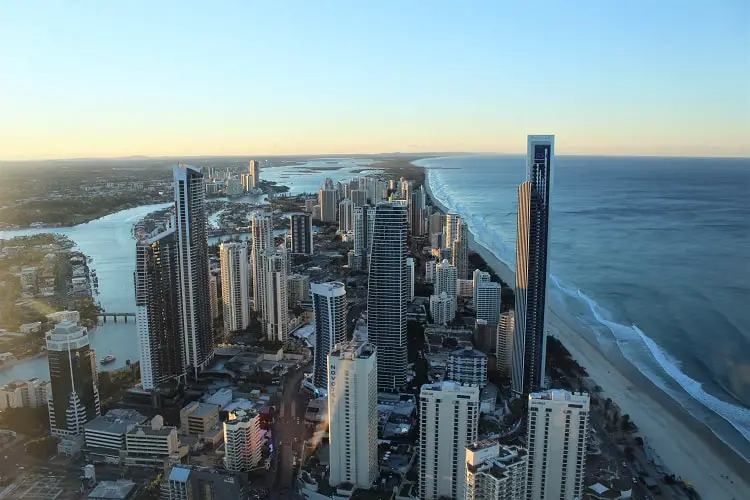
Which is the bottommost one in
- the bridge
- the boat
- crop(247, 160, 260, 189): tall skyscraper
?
the boat

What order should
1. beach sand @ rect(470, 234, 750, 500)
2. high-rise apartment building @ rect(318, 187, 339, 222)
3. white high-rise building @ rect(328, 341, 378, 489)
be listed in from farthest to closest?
high-rise apartment building @ rect(318, 187, 339, 222), beach sand @ rect(470, 234, 750, 500), white high-rise building @ rect(328, 341, 378, 489)

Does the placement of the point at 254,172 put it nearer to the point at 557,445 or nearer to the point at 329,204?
the point at 329,204

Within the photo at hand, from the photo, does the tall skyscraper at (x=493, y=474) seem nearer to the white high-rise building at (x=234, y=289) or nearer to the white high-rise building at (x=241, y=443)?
the white high-rise building at (x=241, y=443)

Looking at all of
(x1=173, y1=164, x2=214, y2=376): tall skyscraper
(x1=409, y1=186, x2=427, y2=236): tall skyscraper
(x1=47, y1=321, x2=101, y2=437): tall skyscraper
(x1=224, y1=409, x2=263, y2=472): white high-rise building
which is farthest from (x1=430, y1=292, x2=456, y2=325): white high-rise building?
(x1=409, y1=186, x2=427, y2=236): tall skyscraper

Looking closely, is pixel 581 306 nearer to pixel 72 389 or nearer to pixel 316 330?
pixel 316 330

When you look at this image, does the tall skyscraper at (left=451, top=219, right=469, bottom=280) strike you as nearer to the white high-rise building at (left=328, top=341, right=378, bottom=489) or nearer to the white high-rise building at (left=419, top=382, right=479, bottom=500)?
the white high-rise building at (left=328, top=341, right=378, bottom=489)

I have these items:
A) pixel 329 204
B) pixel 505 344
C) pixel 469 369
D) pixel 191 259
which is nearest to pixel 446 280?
pixel 505 344
